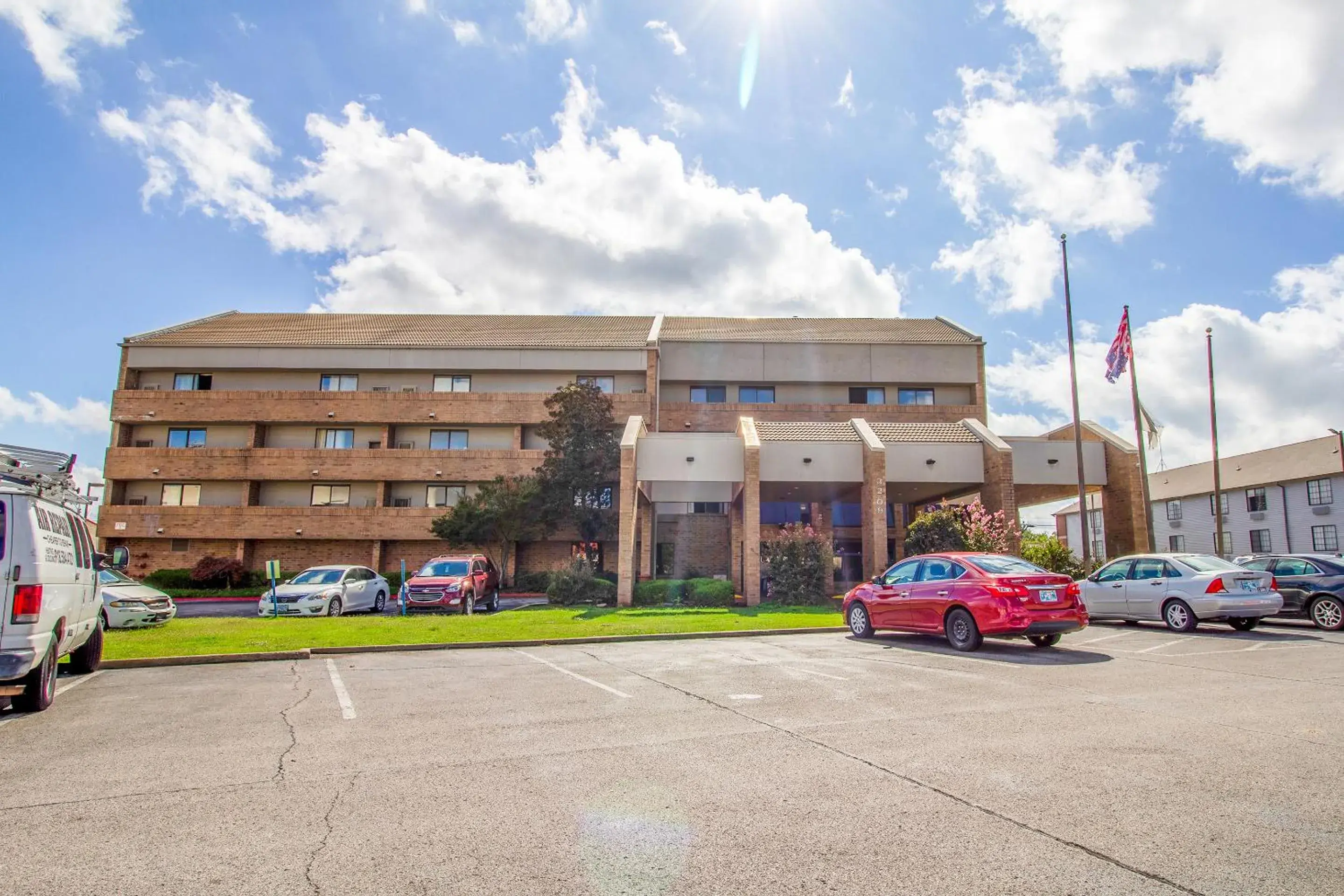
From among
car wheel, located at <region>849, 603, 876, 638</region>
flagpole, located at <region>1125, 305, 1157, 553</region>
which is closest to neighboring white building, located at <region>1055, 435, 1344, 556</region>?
flagpole, located at <region>1125, 305, 1157, 553</region>

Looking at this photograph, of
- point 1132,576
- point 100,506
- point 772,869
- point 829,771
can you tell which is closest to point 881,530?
point 1132,576

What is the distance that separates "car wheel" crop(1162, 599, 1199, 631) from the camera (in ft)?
46.9

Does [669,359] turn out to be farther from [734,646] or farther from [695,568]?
[734,646]

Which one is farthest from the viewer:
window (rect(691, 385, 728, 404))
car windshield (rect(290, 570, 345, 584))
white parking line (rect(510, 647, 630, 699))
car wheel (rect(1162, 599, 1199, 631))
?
window (rect(691, 385, 728, 404))

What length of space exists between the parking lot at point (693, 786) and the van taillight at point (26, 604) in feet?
3.09

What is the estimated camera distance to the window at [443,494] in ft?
128

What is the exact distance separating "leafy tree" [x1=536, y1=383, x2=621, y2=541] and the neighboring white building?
19.6m

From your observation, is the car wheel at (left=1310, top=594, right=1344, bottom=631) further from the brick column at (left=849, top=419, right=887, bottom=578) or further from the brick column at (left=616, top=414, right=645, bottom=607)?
the brick column at (left=616, top=414, right=645, bottom=607)

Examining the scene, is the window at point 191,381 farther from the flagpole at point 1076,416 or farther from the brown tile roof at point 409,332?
the flagpole at point 1076,416

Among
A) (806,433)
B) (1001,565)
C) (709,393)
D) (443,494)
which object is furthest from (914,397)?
(1001,565)

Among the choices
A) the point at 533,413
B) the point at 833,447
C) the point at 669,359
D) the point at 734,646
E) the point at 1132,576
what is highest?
the point at 669,359

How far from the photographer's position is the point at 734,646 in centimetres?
1319

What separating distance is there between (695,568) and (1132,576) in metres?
22.9

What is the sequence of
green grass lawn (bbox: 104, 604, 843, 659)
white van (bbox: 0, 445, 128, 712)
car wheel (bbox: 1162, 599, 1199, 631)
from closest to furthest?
white van (bbox: 0, 445, 128, 712), green grass lawn (bbox: 104, 604, 843, 659), car wheel (bbox: 1162, 599, 1199, 631)
